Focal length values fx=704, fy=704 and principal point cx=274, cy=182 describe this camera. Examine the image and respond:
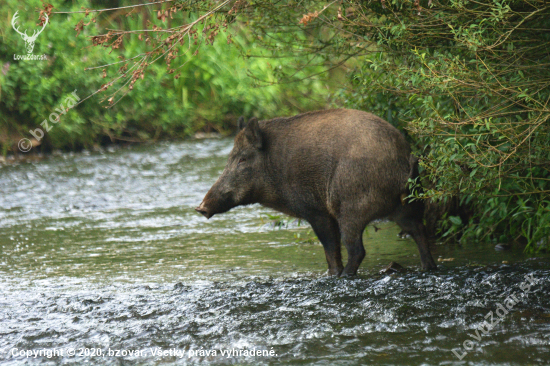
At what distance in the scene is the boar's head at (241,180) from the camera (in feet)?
20.4

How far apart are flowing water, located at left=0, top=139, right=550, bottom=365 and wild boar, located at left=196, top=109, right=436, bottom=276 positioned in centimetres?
42

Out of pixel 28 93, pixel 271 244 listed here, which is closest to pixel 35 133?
pixel 28 93

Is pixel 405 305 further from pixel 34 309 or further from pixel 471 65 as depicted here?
pixel 34 309

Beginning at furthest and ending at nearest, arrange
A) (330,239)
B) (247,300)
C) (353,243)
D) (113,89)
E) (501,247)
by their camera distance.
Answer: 1. (113,89)
2. (501,247)
3. (330,239)
4. (353,243)
5. (247,300)

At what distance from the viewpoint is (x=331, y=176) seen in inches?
227

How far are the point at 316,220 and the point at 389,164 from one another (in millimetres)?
881

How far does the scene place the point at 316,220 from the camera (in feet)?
19.9

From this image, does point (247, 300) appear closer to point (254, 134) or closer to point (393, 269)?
A: point (393, 269)

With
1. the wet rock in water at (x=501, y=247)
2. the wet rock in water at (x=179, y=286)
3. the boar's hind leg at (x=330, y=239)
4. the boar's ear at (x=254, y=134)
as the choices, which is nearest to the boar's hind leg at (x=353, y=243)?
the boar's hind leg at (x=330, y=239)

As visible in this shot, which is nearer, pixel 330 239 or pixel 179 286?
pixel 179 286

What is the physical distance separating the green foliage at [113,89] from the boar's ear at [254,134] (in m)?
6.63

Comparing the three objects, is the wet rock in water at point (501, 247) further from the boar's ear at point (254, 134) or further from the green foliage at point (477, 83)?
the boar's ear at point (254, 134)

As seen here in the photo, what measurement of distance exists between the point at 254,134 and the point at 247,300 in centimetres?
166

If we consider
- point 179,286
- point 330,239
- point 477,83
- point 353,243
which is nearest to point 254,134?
point 330,239
